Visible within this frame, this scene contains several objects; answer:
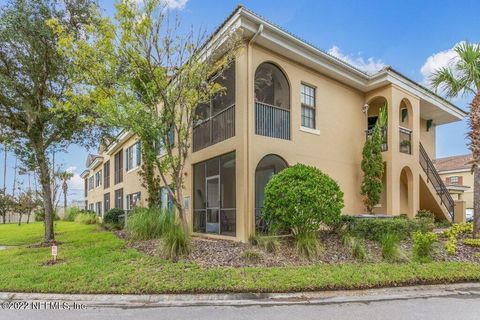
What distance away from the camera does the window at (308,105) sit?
507 inches

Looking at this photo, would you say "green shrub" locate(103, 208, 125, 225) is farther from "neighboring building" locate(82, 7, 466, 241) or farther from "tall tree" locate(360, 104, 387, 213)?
"tall tree" locate(360, 104, 387, 213)

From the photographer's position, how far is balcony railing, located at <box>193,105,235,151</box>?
11766 millimetres

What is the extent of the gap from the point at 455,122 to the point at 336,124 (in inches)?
451

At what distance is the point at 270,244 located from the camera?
9164 mm

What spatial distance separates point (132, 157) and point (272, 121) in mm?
15867

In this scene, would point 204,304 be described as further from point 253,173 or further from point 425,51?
point 425,51

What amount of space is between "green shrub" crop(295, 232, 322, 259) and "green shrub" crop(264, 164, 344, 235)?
25cm

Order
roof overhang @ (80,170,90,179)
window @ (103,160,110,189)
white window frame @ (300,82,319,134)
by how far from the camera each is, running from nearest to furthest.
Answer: white window frame @ (300,82,319,134) → window @ (103,160,110,189) → roof overhang @ (80,170,90,179)

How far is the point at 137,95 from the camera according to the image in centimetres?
1023

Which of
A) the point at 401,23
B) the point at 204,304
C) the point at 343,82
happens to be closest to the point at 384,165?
the point at 343,82

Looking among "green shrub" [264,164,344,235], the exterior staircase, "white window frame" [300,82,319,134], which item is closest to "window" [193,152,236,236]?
"green shrub" [264,164,344,235]

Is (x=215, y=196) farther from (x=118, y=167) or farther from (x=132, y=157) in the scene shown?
(x=118, y=167)

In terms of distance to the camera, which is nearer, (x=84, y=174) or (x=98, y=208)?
(x=98, y=208)

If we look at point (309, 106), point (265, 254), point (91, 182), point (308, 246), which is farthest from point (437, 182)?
point (91, 182)
